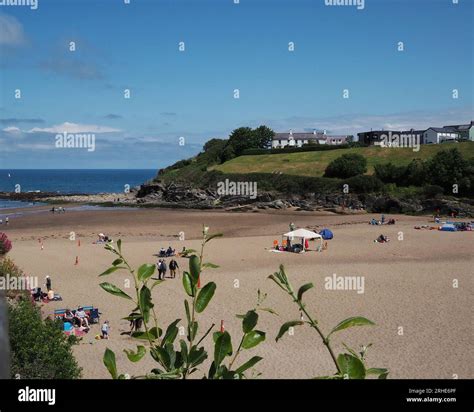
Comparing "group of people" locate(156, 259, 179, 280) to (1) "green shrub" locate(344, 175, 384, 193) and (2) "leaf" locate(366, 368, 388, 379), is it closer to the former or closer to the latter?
(2) "leaf" locate(366, 368, 388, 379)

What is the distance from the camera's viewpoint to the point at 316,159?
73062 mm

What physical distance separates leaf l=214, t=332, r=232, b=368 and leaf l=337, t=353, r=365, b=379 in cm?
30

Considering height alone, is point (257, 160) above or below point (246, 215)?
above

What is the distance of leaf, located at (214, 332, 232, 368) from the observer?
1425 millimetres

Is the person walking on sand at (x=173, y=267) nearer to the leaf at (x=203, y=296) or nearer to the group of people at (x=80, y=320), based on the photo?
the group of people at (x=80, y=320)

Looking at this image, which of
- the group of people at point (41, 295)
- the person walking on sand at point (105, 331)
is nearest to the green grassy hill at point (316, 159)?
the group of people at point (41, 295)

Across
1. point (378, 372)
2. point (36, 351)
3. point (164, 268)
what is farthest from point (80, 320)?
point (378, 372)

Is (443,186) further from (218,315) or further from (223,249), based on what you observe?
(218,315)

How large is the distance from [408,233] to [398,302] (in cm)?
1851

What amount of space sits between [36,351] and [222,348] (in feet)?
28.0

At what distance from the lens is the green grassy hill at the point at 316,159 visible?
217 feet

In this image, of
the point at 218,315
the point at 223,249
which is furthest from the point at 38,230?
the point at 218,315

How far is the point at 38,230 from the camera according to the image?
41.9 m
